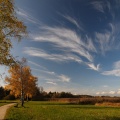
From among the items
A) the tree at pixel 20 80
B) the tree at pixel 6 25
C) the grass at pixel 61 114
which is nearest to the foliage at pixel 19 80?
the tree at pixel 20 80

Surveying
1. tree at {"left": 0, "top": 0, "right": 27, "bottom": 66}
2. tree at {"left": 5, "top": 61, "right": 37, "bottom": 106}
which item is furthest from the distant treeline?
tree at {"left": 0, "top": 0, "right": 27, "bottom": 66}

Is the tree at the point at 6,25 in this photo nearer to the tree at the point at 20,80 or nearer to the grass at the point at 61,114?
the grass at the point at 61,114

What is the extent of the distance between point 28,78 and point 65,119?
103 ft

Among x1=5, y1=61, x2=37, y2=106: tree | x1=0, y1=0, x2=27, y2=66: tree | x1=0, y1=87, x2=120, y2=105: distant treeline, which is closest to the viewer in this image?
x1=0, y1=0, x2=27, y2=66: tree

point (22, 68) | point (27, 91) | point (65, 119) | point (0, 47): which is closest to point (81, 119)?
point (65, 119)

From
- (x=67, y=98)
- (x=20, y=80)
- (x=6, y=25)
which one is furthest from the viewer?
(x=67, y=98)

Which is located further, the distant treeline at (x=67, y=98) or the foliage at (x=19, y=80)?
the distant treeline at (x=67, y=98)

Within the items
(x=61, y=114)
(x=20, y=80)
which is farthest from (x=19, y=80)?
(x=61, y=114)

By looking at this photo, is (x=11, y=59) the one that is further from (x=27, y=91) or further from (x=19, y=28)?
(x=27, y=91)

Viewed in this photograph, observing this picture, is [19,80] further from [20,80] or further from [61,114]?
[61,114]

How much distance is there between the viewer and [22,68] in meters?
49.8

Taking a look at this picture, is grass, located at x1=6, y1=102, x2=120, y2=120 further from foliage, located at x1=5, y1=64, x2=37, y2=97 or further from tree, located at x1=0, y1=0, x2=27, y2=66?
foliage, located at x1=5, y1=64, x2=37, y2=97

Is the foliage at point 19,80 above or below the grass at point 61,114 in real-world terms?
above

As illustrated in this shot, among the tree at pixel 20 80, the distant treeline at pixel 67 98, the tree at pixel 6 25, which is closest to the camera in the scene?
the tree at pixel 6 25
